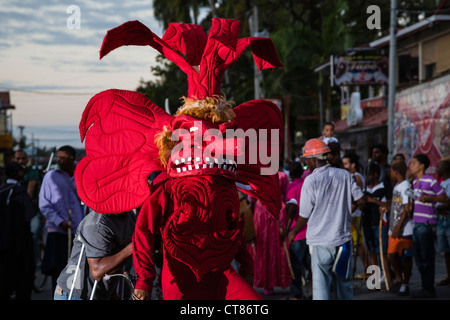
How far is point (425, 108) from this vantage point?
1516 cm

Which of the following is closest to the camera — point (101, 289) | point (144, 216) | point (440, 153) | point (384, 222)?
point (144, 216)

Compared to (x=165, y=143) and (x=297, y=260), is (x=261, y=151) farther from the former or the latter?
(x=297, y=260)

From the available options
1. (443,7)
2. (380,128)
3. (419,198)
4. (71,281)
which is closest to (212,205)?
(71,281)

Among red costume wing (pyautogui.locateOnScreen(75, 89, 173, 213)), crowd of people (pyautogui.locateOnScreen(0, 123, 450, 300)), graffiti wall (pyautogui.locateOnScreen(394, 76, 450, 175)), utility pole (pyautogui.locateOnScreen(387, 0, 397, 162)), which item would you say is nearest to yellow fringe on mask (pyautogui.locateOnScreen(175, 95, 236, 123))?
red costume wing (pyautogui.locateOnScreen(75, 89, 173, 213))

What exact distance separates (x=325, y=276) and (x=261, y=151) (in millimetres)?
2440

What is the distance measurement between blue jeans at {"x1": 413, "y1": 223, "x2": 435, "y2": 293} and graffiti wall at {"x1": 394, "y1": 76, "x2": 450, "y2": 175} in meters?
6.33

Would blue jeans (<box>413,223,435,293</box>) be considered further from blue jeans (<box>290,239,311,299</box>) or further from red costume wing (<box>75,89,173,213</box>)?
red costume wing (<box>75,89,173,213</box>)

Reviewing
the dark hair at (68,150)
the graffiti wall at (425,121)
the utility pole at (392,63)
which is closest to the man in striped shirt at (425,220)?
the dark hair at (68,150)

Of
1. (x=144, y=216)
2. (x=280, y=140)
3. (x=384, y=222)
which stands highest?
(x=280, y=140)

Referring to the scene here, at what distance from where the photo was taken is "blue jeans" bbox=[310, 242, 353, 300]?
5754mm

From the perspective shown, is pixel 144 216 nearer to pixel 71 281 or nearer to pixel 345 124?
pixel 71 281

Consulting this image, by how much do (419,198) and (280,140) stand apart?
14.4 ft

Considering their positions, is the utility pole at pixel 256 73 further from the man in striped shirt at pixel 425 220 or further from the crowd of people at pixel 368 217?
the man in striped shirt at pixel 425 220
